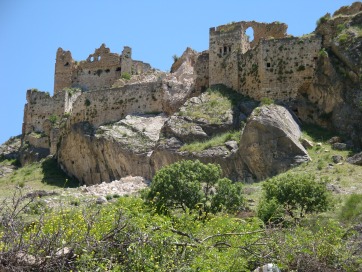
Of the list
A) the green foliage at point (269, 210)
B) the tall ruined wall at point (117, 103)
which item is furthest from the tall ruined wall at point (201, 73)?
the green foliage at point (269, 210)

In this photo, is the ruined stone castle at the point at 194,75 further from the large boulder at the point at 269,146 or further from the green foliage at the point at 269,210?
the green foliage at the point at 269,210

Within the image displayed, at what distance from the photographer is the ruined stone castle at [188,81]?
3841 cm

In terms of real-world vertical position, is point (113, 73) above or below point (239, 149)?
above

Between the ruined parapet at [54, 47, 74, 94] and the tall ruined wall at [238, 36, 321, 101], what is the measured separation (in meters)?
24.9

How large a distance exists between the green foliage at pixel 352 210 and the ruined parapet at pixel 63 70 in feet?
130

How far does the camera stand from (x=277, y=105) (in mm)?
37156

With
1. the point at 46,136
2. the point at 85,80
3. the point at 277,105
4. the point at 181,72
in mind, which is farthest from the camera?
the point at 85,80

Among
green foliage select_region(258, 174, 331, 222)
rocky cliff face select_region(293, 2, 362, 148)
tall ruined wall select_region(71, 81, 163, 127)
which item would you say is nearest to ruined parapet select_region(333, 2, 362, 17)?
rocky cliff face select_region(293, 2, 362, 148)

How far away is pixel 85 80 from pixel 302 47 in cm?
2566

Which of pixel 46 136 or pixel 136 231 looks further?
pixel 46 136

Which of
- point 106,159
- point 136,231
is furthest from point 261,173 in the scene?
point 136,231

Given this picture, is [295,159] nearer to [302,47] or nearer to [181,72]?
[302,47]

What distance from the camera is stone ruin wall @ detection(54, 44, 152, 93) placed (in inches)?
2255

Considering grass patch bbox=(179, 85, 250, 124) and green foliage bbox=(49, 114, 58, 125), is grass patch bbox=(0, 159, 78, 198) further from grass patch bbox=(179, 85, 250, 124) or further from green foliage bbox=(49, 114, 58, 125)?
grass patch bbox=(179, 85, 250, 124)
